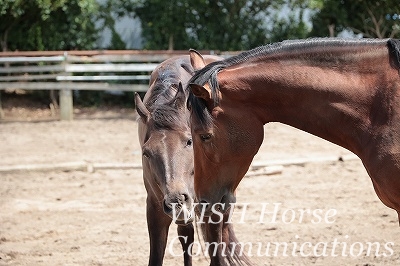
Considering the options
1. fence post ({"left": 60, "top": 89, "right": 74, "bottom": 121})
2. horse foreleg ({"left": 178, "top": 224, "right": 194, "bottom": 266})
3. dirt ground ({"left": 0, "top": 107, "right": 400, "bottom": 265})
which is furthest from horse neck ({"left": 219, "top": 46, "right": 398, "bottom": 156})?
fence post ({"left": 60, "top": 89, "right": 74, "bottom": 121})

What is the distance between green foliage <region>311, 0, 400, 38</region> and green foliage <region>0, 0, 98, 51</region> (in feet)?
17.6

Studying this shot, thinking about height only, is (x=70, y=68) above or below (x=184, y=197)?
below

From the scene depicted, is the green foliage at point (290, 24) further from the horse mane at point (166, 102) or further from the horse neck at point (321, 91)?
the horse neck at point (321, 91)

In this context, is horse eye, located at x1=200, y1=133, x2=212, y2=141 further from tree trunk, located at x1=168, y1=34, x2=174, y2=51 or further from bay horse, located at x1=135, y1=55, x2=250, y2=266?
tree trunk, located at x1=168, y1=34, x2=174, y2=51

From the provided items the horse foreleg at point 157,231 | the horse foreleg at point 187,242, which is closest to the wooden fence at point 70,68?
the horse foreleg at point 187,242

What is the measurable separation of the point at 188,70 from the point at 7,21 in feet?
34.0

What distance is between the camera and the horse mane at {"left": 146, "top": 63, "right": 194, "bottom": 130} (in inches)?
175

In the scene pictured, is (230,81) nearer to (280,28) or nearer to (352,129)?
(352,129)

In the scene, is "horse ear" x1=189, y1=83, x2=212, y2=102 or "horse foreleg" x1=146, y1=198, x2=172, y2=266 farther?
"horse foreleg" x1=146, y1=198, x2=172, y2=266

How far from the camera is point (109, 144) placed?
35.3 ft

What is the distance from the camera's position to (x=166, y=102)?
15.0ft

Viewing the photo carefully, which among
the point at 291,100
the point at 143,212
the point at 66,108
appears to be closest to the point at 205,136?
the point at 291,100

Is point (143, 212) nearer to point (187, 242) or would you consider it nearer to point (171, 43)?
point (187, 242)

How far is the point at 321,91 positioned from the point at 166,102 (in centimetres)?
139
